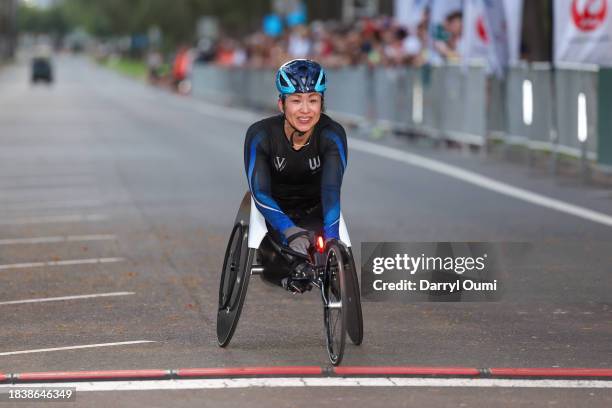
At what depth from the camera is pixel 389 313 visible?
1073 centimetres

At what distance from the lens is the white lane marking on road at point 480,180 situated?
1680 cm

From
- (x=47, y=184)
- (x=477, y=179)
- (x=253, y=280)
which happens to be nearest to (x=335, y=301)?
(x=253, y=280)

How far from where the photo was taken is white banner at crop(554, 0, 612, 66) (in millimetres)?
19844

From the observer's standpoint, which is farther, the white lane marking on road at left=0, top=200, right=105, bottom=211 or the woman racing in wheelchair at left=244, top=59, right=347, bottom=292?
the white lane marking on road at left=0, top=200, right=105, bottom=211

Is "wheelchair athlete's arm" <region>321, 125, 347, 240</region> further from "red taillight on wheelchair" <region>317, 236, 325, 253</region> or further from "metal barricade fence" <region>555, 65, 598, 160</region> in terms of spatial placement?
"metal barricade fence" <region>555, 65, 598, 160</region>

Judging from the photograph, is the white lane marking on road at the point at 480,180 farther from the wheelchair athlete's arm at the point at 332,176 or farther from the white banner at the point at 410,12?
the wheelchair athlete's arm at the point at 332,176

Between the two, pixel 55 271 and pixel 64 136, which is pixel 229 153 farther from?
pixel 55 271

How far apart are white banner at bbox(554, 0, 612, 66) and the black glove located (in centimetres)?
1133

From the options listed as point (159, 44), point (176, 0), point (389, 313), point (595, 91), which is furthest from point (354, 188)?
point (159, 44)

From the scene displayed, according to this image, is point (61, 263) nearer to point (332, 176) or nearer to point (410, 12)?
point (332, 176)

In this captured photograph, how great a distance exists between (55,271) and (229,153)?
1370 centimetres

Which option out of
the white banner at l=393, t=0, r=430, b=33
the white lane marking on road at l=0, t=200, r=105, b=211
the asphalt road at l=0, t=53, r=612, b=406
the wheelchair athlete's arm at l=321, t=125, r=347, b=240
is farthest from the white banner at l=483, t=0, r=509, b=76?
the wheelchair athlete's arm at l=321, t=125, r=347, b=240

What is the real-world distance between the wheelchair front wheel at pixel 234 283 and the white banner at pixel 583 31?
10897 mm

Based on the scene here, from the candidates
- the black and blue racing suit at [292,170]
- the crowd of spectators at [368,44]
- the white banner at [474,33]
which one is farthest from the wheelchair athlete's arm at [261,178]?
the crowd of spectators at [368,44]
